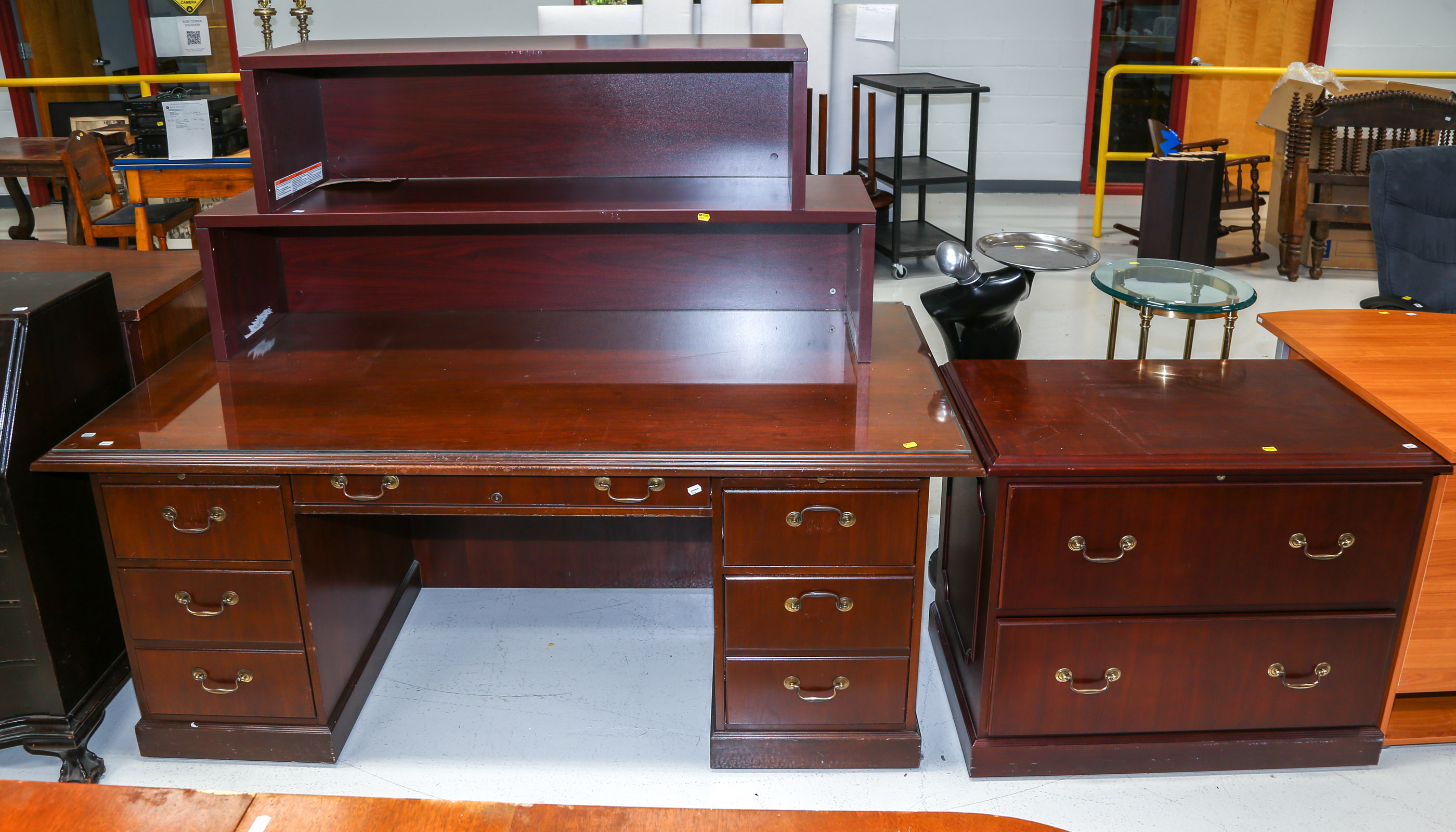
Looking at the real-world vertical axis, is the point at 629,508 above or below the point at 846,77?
below

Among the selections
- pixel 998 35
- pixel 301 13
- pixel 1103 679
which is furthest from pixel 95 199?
pixel 998 35

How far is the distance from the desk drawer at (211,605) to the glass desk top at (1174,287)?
1.91 m

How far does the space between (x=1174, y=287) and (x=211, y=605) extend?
2.25 metres

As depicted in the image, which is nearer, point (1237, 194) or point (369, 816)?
point (369, 816)

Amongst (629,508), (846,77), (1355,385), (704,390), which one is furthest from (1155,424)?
(846,77)

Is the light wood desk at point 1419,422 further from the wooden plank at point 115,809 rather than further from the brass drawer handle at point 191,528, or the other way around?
the brass drawer handle at point 191,528

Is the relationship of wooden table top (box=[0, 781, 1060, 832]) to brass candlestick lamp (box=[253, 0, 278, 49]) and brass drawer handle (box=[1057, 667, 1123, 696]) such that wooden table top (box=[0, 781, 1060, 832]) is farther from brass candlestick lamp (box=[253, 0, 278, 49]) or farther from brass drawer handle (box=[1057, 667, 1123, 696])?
brass candlestick lamp (box=[253, 0, 278, 49])

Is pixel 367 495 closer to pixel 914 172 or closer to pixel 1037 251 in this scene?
pixel 1037 251

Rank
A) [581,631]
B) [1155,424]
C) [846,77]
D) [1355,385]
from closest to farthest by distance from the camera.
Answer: [1155,424] < [1355,385] < [581,631] < [846,77]

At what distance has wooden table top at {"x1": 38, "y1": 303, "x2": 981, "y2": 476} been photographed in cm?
185

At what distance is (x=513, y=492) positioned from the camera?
1911 millimetres

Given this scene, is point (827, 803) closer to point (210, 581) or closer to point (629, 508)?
point (629, 508)

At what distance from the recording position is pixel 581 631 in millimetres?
2678

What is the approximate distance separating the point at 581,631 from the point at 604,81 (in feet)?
4.24
